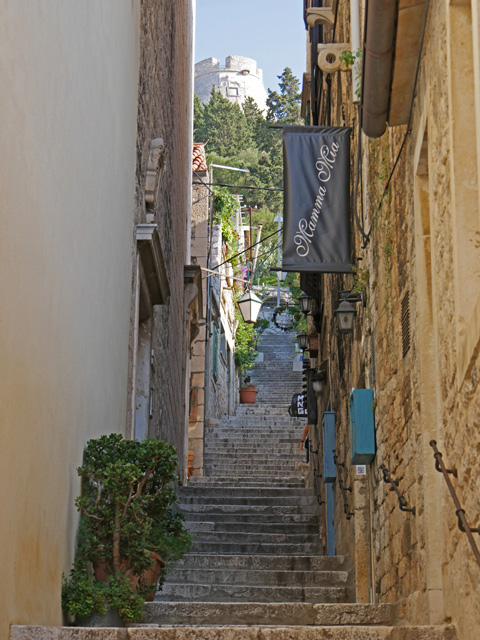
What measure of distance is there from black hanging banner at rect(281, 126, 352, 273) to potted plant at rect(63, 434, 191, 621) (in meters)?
2.32

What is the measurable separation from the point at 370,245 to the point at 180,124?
8560mm

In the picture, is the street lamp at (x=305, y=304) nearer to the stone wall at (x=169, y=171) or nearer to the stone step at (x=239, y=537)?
the stone wall at (x=169, y=171)

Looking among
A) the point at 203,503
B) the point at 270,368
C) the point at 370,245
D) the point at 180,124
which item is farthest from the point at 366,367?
the point at 270,368

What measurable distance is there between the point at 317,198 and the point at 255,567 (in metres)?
3.90

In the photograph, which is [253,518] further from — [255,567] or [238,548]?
[255,567]

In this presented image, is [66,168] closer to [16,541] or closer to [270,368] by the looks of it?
[16,541]

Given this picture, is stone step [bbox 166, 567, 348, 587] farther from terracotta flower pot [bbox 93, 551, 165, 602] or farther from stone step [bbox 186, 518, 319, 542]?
terracotta flower pot [bbox 93, 551, 165, 602]

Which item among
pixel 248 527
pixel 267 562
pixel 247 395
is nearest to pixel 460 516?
pixel 267 562

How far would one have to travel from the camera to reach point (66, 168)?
5.82 m

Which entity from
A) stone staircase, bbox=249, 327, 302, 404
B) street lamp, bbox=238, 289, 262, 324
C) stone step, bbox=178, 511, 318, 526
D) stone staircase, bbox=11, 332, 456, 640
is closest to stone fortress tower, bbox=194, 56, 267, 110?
stone staircase, bbox=249, 327, 302, 404

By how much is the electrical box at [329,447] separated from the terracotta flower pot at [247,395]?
1732 cm

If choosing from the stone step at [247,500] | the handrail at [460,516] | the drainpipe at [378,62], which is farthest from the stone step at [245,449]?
the handrail at [460,516]

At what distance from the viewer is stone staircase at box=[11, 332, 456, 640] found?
468cm

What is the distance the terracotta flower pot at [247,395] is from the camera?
29.2 m
